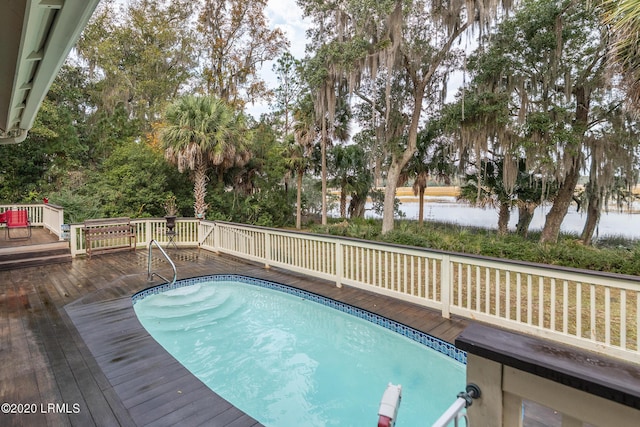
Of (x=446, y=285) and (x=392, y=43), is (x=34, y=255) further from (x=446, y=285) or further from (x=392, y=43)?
(x=392, y=43)

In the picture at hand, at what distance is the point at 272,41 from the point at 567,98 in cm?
1291

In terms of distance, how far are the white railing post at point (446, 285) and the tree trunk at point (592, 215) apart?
36.7ft

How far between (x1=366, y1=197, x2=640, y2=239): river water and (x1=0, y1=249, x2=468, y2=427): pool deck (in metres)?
11.6

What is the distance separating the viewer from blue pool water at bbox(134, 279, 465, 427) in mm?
→ 2734

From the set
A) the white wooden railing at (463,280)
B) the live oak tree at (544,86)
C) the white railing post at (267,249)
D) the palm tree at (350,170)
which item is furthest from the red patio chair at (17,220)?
the live oak tree at (544,86)

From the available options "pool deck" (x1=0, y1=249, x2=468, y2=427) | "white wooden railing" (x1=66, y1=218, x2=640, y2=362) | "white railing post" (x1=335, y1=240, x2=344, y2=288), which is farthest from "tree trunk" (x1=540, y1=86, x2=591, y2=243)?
"pool deck" (x1=0, y1=249, x2=468, y2=427)

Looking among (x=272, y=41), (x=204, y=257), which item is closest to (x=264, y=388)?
(x=204, y=257)

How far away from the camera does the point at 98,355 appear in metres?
2.97

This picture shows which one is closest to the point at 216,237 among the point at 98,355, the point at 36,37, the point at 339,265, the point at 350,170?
the point at 339,265

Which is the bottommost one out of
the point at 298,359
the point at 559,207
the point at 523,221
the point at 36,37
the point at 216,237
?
the point at 298,359

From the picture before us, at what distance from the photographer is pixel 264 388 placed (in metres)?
2.98

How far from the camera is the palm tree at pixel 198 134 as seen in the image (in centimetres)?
995

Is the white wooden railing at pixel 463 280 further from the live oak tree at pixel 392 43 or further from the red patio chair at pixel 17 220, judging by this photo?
the live oak tree at pixel 392 43

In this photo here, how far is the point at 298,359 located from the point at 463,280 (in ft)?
11.7
